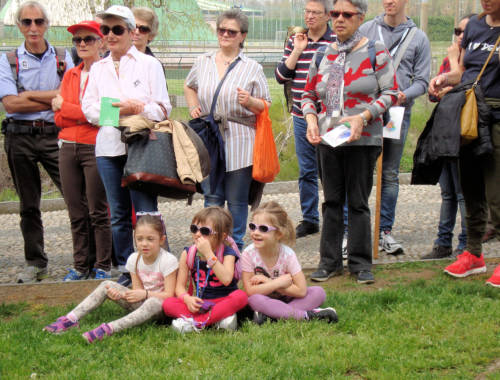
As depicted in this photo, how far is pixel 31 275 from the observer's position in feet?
22.7

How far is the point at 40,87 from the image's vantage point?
6.85 m

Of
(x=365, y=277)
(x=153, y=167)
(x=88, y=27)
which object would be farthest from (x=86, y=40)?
(x=365, y=277)

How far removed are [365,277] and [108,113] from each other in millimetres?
2456

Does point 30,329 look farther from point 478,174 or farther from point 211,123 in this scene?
point 478,174

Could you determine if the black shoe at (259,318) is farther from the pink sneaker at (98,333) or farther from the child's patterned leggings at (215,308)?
the pink sneaker at (98,333)

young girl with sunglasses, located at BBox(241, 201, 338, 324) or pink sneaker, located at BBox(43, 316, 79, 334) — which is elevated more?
young girl with sunglasses, located at BBox(241, 201, 338, 324)

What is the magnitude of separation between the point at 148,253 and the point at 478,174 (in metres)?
2.74

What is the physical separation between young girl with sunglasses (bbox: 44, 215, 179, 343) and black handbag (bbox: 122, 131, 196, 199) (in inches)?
16.2

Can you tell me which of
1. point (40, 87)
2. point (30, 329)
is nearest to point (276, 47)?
point (40, 87)

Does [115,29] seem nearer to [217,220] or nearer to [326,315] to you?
[217,220]

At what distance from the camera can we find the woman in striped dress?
6180 millimetres

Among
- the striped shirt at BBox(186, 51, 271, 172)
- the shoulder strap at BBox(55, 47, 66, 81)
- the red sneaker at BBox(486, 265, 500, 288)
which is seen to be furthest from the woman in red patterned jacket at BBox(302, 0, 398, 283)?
the shoulder strap at BBox(55, 47, 66, 81)

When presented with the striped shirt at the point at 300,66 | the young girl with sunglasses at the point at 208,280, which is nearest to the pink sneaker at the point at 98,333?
the young girl with sunglasses at the point at 208,280

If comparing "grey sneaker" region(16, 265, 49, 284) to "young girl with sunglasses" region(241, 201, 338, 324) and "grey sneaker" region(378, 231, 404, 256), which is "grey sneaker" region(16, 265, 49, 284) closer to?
"young girl with sunglasses" region(241, 201, 338, 324)
